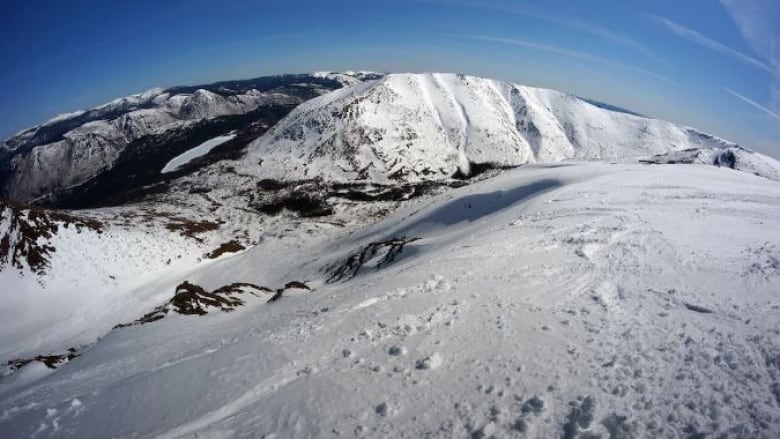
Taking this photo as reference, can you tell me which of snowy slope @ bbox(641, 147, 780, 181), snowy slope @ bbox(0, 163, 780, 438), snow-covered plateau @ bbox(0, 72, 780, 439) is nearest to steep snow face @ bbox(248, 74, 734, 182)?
snowy slope @ bbox(641, 147, 780, 181)

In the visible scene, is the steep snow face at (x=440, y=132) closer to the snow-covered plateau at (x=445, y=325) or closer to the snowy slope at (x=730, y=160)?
the snowy slope at (x=730, y=160)

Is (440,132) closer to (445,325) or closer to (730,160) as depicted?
(730,160)

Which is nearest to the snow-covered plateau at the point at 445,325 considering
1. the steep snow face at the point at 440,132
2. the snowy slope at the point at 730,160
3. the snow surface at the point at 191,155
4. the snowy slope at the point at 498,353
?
the snowy slope at the point at 498,353

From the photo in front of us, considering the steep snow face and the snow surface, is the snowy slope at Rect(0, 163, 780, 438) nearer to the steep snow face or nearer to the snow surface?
the steep snow face

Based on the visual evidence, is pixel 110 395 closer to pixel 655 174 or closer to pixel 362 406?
pixel 362 406

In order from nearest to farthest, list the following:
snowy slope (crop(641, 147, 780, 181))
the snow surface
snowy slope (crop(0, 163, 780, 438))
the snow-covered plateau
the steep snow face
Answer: snowy slope (crop(0, 163, 780, 438)), the snow-covered plateau, snowy slope (crop(641, 147, 780, 181)), the steep snow face, the snow surface

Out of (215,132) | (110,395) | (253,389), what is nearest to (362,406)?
(253,389)
